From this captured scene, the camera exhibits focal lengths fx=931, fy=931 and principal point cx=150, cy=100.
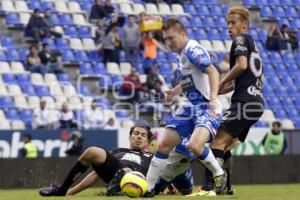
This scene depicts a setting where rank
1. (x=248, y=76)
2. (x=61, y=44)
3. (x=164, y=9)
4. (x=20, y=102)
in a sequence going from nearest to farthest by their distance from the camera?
Answer: 1. (x=248, y=76)
2. (x=20, y=102)
3. (x=61, y=44)
4. (x=164, y=9)

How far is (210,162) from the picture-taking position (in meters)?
10.6

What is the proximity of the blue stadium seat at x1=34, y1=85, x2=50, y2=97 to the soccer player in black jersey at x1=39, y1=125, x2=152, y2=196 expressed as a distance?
32.6 feet

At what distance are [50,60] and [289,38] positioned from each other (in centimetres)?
811

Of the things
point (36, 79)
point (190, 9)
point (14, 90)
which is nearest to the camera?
point (14, 90)

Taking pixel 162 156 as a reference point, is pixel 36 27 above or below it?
above

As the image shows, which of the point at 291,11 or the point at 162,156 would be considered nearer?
the point at 162,156

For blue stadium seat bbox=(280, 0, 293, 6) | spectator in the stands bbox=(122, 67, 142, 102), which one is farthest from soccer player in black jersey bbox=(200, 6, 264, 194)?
blue stadium seat bbox=(280, 0, 293, 6)

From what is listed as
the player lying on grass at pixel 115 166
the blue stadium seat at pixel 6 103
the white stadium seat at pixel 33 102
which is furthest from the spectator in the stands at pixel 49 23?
the player lying on grass at pixel 115 166

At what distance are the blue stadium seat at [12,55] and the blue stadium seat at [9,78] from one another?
23.2 inches

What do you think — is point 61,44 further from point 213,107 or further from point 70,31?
point 213,107

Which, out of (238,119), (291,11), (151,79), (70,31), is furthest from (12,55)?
(238,119)

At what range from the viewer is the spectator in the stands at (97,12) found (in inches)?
964

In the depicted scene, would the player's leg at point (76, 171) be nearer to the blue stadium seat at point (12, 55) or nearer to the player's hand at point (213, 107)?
the player's hand at point (213, 107)

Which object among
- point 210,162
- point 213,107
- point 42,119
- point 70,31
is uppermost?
point 70,31
